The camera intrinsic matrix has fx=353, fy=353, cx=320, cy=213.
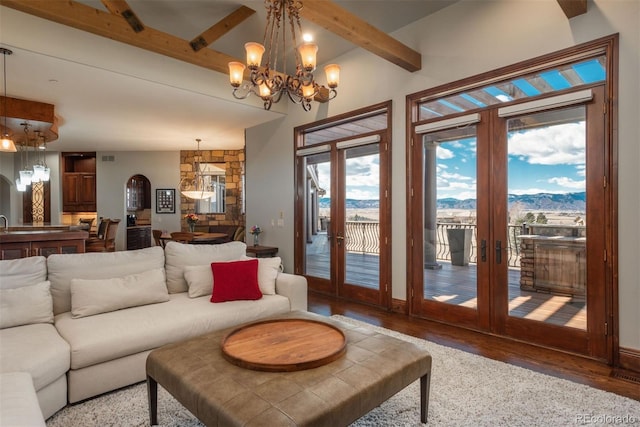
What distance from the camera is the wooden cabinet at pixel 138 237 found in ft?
32.4

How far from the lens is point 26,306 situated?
2506 mm

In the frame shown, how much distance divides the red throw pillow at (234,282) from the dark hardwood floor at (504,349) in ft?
4.60

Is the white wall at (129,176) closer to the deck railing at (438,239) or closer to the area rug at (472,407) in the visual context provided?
the deck railing at (438,239)

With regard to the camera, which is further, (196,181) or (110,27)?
(196,181)

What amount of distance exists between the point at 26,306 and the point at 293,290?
6.83ft

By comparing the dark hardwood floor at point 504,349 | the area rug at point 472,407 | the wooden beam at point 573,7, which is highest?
the wooden beam at point 573,7

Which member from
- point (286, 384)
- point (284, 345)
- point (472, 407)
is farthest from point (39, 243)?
point (472, 407)

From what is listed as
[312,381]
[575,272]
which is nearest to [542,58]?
[575,272]

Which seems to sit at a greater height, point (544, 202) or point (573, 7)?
point (573, 7)

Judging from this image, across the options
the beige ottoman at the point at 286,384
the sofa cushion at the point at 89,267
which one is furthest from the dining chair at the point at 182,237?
the beige ottoman at the point at 286,384

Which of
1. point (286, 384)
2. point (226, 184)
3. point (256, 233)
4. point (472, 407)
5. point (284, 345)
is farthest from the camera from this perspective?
point (226, 184)

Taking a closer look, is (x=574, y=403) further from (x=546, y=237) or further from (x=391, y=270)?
(x=391, y=270)

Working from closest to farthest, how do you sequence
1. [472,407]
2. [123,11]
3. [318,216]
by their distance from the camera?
[472,407] < [123,11] < [318,216]

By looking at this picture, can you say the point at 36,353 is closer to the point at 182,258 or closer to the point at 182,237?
the point at 182,258
